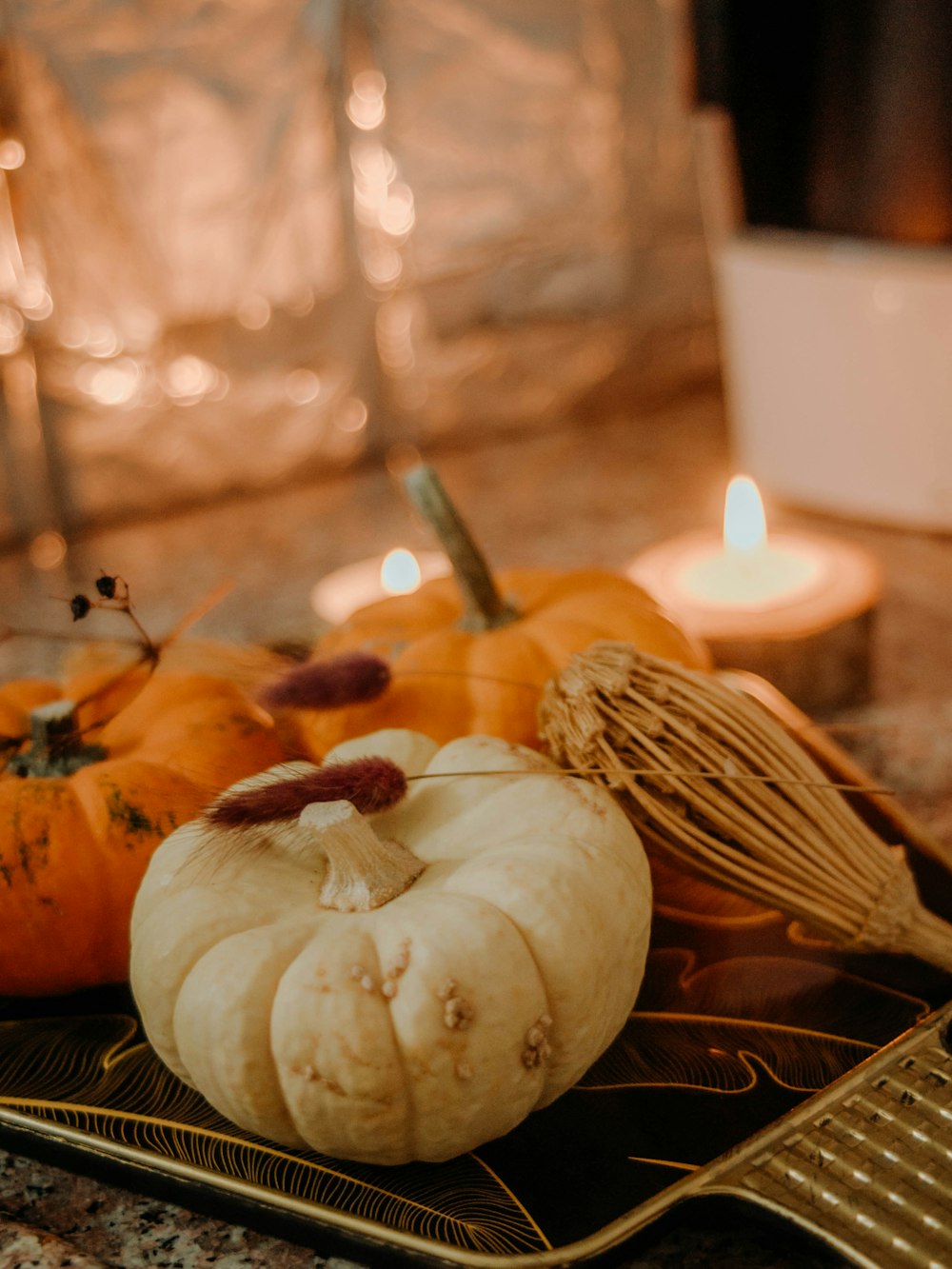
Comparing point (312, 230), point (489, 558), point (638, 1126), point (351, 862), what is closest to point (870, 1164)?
point (638, 1126)

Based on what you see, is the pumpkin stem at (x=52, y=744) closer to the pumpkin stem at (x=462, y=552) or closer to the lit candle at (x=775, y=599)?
the pumpkin stem at (x=462, y=552)

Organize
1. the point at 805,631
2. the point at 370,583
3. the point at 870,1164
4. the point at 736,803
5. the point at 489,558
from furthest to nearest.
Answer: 1. the point at 489,558
2. the point at 370,583
3. the point at 805,631
4. the point at 736,803
5. the point at 870,1164

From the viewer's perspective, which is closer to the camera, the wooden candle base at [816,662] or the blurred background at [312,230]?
the wooden candle base at [816,662]

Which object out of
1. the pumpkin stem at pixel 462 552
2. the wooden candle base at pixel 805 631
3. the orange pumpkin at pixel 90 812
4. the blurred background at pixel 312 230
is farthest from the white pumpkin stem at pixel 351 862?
the blurred background at pixel 312 230

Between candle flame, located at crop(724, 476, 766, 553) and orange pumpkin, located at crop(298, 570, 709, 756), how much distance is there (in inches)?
8.6

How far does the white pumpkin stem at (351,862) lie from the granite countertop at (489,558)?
126mm

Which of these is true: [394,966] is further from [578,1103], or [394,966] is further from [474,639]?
[474,639]

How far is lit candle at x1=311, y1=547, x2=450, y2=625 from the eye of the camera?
977mm

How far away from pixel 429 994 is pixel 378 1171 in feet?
0.26

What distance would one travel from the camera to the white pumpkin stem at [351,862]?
1.53ft

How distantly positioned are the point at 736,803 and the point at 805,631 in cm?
36

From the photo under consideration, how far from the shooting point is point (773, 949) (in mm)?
577

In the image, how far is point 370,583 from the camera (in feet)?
3.44

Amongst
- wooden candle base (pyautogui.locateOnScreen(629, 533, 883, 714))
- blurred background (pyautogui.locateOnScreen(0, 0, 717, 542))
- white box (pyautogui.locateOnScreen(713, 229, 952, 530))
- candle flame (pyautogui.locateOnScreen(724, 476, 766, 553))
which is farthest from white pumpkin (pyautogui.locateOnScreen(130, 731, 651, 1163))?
blurred background (pyautogui.locateOnScreen(0, 0, 717, 542))
